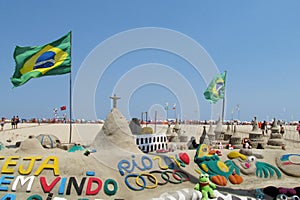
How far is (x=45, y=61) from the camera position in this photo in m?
16.0

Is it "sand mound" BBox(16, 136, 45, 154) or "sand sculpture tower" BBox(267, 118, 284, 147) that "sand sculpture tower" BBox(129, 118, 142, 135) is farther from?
"sand sculpture tower" BBox(267, 118, 284, 147)

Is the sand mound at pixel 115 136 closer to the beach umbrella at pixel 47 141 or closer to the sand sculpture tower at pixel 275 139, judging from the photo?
the beach umbrella at pixel 47 141

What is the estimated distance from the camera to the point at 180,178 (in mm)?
11820

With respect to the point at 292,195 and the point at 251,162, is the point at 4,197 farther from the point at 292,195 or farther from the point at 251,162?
the point at 251,162

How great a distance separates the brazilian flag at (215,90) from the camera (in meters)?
24.9

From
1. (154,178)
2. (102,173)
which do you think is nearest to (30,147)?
(102,173)

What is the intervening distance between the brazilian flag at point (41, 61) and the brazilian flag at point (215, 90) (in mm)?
13321

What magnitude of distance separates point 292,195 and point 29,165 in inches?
382

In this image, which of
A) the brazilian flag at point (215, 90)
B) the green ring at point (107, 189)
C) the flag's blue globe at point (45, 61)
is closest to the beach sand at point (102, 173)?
the green ring at point (107, 189)

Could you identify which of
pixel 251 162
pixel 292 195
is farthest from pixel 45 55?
pixel 292 195

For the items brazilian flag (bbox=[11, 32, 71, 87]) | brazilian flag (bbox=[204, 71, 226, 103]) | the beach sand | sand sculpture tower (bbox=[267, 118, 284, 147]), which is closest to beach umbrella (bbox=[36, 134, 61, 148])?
brazilian flag (bbox=[11, 32, 71, 87])

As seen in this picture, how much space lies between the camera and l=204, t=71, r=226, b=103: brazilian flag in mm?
24889

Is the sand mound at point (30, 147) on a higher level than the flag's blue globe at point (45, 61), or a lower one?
lower

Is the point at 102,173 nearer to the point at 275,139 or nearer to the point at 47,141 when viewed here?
the point at 47,141
